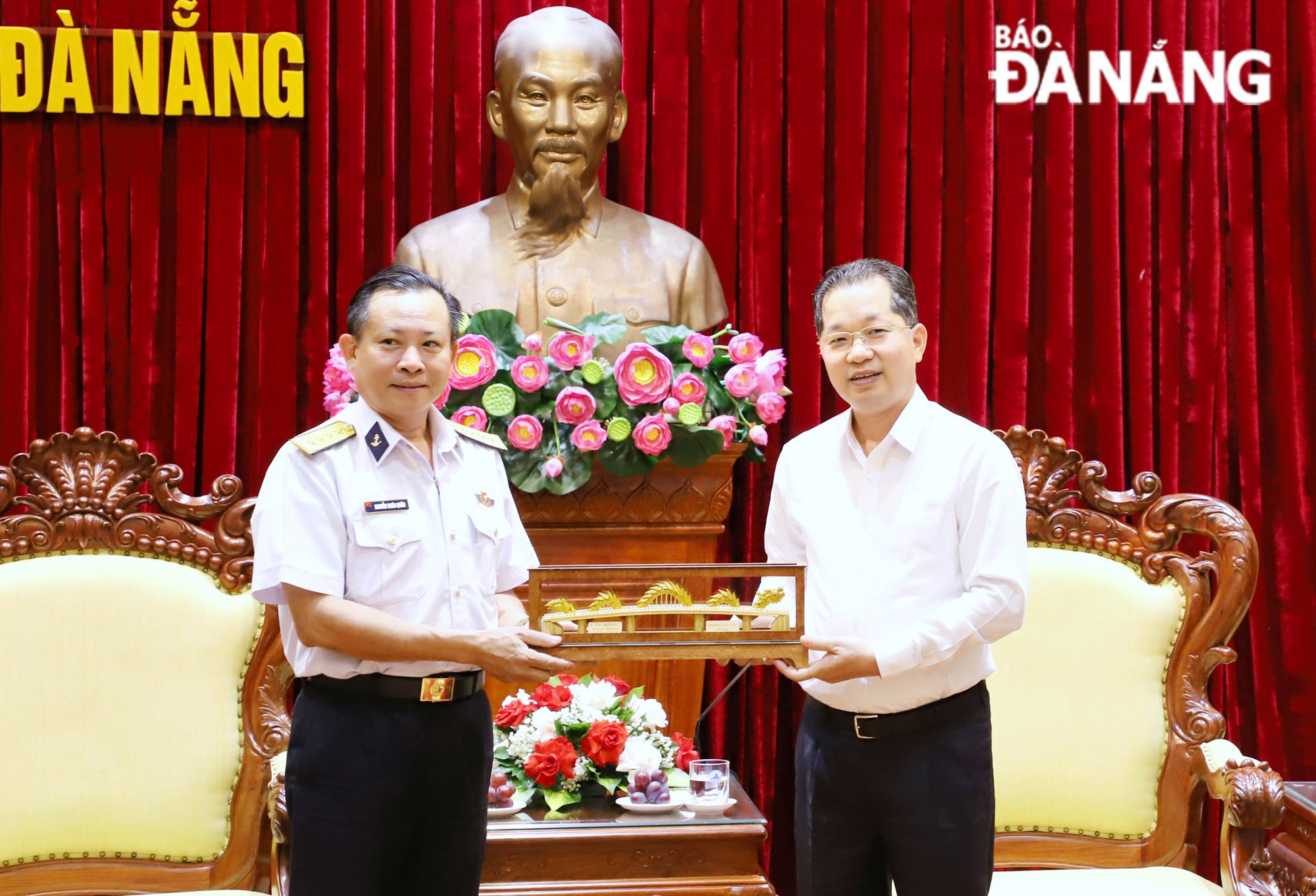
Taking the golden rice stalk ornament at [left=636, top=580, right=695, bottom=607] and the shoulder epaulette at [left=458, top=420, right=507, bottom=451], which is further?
the shoulder epaulette at [left=458, top=420, right=507, bottom=451]

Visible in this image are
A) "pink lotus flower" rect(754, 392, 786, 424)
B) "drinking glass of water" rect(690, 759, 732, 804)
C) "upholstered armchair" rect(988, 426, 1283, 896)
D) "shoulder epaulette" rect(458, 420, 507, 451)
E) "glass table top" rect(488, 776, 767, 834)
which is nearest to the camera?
"shoulder epaulette" rect(458, 420, 507, 451)

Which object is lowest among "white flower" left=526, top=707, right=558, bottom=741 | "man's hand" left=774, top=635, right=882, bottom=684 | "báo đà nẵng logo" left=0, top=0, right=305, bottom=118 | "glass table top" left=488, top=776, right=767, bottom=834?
"glass table top" left=488, top=776, right=767, bottom=834

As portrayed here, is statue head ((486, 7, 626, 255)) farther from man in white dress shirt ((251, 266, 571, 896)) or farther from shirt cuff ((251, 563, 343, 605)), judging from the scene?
shirt cuff ((251, 563, 343, 605))

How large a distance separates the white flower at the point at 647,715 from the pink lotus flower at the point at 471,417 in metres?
0.67

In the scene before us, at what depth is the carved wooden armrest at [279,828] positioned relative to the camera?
2.08 metres

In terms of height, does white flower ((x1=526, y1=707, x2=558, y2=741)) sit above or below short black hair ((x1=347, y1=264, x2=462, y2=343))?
below

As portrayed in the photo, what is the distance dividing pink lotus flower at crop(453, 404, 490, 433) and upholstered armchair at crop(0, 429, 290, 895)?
1.53 feet

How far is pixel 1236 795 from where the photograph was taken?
2297 mm

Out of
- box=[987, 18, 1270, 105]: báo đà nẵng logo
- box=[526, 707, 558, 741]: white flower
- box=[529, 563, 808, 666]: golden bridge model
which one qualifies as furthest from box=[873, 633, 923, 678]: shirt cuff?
box=[987, 18, 1270, 105]: báo đà nẵng logo

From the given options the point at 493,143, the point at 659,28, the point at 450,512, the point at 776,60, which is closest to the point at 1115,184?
the point at 776,60

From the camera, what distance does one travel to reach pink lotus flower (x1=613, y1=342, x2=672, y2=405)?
2.71 m

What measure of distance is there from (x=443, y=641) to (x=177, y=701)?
889 millimetres

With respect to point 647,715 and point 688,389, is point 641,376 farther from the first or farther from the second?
point 647,715

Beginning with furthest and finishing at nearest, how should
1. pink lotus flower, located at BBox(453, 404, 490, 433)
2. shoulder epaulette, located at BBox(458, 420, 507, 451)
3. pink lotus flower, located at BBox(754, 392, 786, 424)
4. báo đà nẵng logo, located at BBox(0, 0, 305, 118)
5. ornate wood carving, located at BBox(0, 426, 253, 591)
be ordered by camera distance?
báo đà nẵng logo, located at BBox(0, 0, 305, 118) → pink lotus flower, located at BBox(754, 392, 786, 424) → pink lotus flower, located at BBox(453, 404, 490, 433) → ornate wood carving, located at BBox(0, 426, 253, 591) → shoulder epaulette, located at BBox(458, 420, 507, 451)
